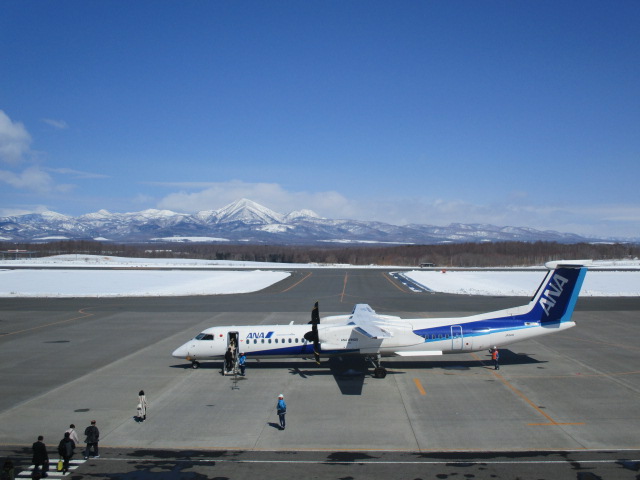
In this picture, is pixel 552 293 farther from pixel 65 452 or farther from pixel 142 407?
pixel 65 452

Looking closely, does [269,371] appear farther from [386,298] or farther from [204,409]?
[386,298]

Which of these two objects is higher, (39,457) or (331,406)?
(39,457)

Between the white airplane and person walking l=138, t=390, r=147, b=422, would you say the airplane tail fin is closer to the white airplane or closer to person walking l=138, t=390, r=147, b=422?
the white airplane

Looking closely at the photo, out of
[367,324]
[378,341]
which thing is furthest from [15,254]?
[367,324]

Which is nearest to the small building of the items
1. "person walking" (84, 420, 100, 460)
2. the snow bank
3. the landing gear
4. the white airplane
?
the snow bank

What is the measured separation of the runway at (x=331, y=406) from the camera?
16531 millimetres

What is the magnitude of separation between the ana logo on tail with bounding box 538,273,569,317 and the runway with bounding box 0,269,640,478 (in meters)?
3.45

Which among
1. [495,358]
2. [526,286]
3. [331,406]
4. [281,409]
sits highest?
[526,286]

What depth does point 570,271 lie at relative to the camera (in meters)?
27.9

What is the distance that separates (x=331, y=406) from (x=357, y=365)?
732 centimetres

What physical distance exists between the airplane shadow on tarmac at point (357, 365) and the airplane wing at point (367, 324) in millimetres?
2563

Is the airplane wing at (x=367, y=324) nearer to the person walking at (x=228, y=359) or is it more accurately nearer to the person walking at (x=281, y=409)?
the person walking at (x=281, y=409)

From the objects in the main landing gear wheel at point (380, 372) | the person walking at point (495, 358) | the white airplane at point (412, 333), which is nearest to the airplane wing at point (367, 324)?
the white airplane at point (412, 333)

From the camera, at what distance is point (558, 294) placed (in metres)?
27.9
